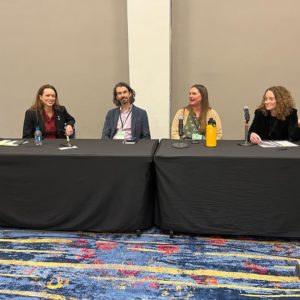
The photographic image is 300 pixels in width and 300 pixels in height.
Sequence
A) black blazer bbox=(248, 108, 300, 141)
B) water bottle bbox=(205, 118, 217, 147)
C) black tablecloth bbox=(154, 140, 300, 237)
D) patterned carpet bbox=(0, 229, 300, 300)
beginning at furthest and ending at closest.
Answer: black blazer bbox=(248, 108, 300, 141) → water bottle bbox=(205, 118, 217, 147) → black tablecloth bbox=(154, 140, 300, 237) → patterned carpet bbox=(0, 229, 300, 300)

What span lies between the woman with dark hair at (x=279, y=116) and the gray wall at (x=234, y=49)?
3.55ft

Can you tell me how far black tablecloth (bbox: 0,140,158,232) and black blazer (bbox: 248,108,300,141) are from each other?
0.98 metres

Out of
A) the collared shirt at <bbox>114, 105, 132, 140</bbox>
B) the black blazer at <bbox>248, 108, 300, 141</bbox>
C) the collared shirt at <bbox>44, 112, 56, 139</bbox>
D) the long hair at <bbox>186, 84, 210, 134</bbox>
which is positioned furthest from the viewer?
the collared shirt at <bbox>114, 105, 132, 140</bbox>

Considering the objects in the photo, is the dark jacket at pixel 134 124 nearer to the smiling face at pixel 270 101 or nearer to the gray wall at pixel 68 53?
the gray wall at pixel 68 53

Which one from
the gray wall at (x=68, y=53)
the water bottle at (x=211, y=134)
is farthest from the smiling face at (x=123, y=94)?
the water bottle at (x=211, y=134)

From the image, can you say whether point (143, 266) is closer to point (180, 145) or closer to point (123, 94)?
point (180, 145)

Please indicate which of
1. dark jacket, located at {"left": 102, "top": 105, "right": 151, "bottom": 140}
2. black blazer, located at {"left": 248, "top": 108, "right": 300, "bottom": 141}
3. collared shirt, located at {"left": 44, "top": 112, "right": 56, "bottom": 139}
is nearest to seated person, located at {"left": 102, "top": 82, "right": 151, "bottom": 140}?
dark jacket, located at {"left": 102, "top": 105, "right": 151, "bottom": 140}

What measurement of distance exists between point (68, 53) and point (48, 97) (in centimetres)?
118

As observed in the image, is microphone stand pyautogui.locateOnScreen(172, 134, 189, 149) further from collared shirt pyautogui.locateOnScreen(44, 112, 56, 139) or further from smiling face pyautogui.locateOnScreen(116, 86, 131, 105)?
collared shirt pyautogui.locateOnScreen(44, 112, 56, 139)

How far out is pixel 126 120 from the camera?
3.01 m

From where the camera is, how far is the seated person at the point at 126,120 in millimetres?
2990

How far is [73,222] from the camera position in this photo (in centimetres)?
225

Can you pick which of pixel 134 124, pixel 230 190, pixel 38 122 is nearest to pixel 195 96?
pixel 134 124

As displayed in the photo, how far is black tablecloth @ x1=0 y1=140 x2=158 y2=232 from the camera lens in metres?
2.12
